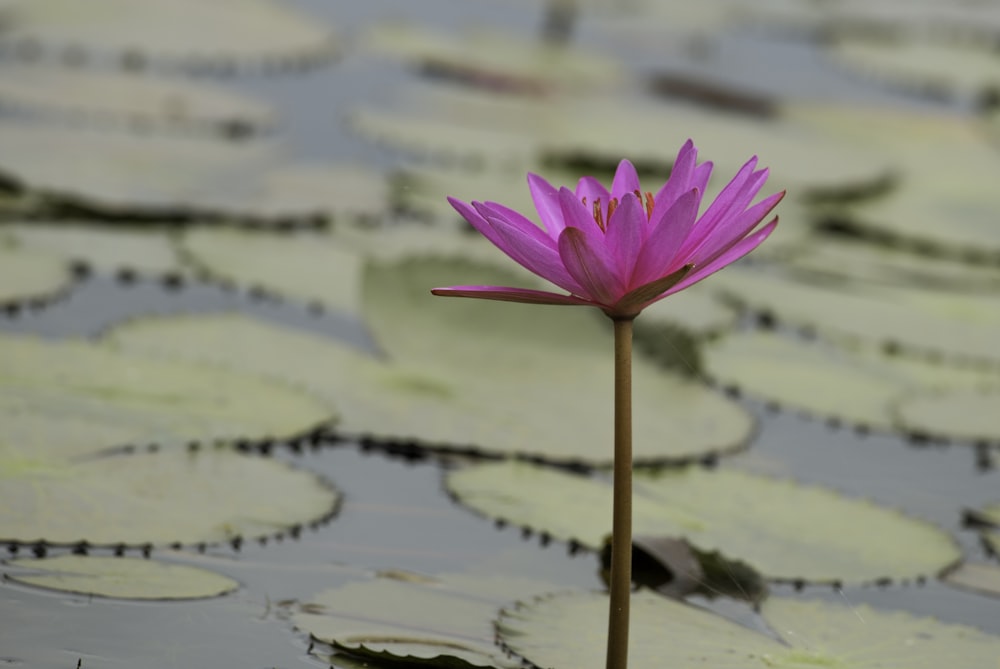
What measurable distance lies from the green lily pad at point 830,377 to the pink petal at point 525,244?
3.35 feet

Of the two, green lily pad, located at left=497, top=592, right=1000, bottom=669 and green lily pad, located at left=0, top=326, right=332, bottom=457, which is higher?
green lily pad, located at left=0, top=326, right=332, bottom=457

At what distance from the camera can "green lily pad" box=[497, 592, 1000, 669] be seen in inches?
47.1

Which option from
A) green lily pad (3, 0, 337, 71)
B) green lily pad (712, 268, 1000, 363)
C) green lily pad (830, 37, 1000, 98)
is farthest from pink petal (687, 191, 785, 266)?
green lily pad (830, 37, 1000, 98)

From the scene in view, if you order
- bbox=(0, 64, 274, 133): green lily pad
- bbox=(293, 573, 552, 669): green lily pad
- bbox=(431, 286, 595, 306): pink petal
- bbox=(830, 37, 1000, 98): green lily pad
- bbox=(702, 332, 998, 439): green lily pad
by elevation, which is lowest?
bbox=(293, 573, 552, 669): green lily pad

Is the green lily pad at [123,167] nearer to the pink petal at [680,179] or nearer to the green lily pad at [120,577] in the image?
the green lily pad at [120,577]

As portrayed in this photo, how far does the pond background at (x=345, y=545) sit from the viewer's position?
1154mm

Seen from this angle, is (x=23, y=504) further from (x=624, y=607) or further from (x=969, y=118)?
(x=969, y=118)

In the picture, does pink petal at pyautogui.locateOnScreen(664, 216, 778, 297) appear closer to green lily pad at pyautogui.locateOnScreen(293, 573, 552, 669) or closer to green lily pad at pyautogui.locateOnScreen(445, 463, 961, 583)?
green lily pad at pyautogui.locateOnScreen(293, 573, 552, 669)

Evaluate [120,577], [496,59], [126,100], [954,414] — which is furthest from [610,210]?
[496,59]

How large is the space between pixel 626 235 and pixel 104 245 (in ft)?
4.77

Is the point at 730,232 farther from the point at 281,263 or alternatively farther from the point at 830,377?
the point at 281,263

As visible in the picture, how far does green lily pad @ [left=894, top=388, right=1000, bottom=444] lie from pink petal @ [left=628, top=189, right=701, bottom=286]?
1.03 metres

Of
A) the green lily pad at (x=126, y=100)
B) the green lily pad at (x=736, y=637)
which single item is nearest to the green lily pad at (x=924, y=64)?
the green lily pad at (x=126, y=100)

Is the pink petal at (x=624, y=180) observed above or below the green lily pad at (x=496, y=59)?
below
